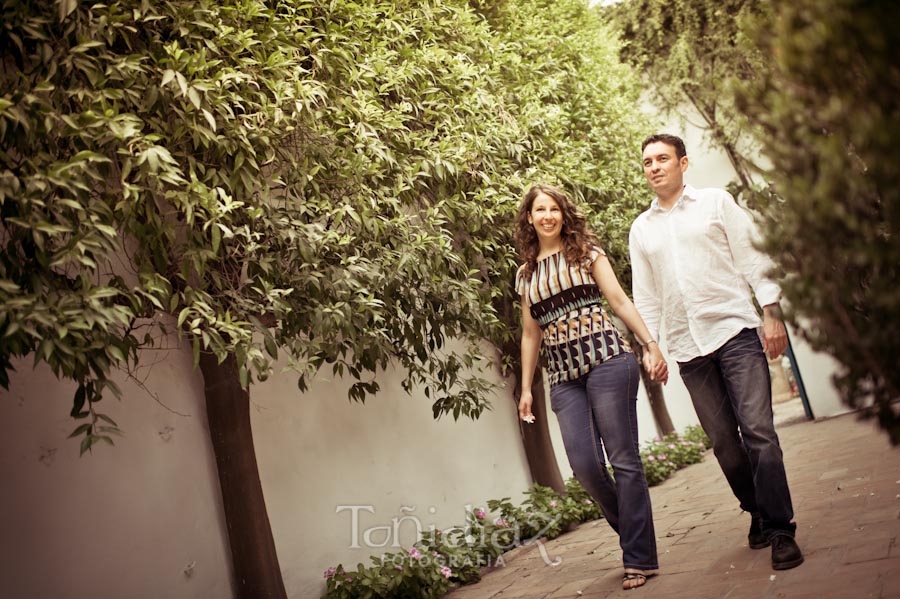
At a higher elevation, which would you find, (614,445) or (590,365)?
(590,365)

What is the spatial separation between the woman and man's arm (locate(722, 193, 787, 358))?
1.83 ft

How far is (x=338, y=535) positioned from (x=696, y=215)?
3099 millimetres

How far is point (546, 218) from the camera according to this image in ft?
14.1

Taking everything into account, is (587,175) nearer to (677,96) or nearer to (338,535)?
(338,535)

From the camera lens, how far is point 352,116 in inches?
193

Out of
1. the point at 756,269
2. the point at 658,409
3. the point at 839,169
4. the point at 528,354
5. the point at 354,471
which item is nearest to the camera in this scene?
the point at 839,169

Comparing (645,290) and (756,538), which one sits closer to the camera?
(756,538)

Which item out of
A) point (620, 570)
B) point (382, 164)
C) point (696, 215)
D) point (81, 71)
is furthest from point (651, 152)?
point (81, 71)

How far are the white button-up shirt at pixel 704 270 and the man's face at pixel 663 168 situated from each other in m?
0.08

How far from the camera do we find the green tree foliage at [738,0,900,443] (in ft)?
4.88

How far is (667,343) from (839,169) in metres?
2.56

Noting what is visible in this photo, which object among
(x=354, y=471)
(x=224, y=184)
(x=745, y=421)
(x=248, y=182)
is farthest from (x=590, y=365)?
(x=354, y=471)

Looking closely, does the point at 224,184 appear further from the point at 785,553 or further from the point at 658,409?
the point at 658,409

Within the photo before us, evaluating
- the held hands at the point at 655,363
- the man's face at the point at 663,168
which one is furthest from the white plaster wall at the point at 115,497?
the man's face at the point at 663,168
